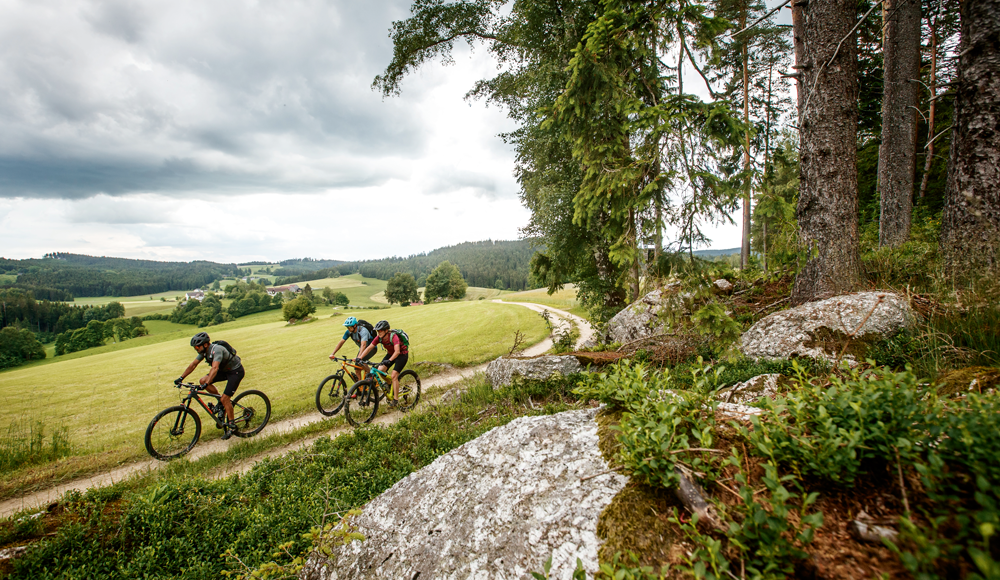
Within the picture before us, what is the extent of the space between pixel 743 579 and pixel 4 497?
438 inches

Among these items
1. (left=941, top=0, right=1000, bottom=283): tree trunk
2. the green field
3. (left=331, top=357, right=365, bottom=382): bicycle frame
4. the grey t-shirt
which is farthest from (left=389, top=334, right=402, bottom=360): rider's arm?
the green field

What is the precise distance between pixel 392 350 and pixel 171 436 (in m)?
5.07

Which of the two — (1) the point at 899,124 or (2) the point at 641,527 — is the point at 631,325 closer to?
(2) the point at 641,527

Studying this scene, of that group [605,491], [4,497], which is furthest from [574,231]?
[4,497]

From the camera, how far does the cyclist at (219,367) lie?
7832 mm

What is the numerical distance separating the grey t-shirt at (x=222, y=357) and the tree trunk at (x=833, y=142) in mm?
12218

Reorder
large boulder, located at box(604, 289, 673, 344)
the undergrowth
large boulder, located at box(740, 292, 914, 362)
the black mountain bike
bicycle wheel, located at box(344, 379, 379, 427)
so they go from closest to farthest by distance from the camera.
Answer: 1. the undergrowth
2. large boulder, located at box(740, 292, 914, 362)
3. the black mountain bike
4. large boulder, located at box(604, 289, 673, 344)
5. bicycle wheel, located at box(344, 379, 379, 427)

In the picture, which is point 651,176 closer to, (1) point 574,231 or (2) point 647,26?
(2) point 647,26

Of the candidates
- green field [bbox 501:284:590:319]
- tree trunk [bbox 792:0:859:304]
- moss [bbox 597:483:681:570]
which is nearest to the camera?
moss [bbox 597:483:681:570]

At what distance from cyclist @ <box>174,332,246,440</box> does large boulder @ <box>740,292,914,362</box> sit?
36.2 feet

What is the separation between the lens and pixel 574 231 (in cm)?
1131

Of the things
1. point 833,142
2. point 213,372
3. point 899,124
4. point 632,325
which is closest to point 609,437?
point 632,325

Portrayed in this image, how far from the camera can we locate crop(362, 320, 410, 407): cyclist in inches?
346

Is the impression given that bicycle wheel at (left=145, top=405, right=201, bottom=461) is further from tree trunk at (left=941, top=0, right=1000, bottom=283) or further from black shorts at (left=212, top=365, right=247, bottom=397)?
tree trunk at (left=941, top=0, right=1000, bottom=283)
